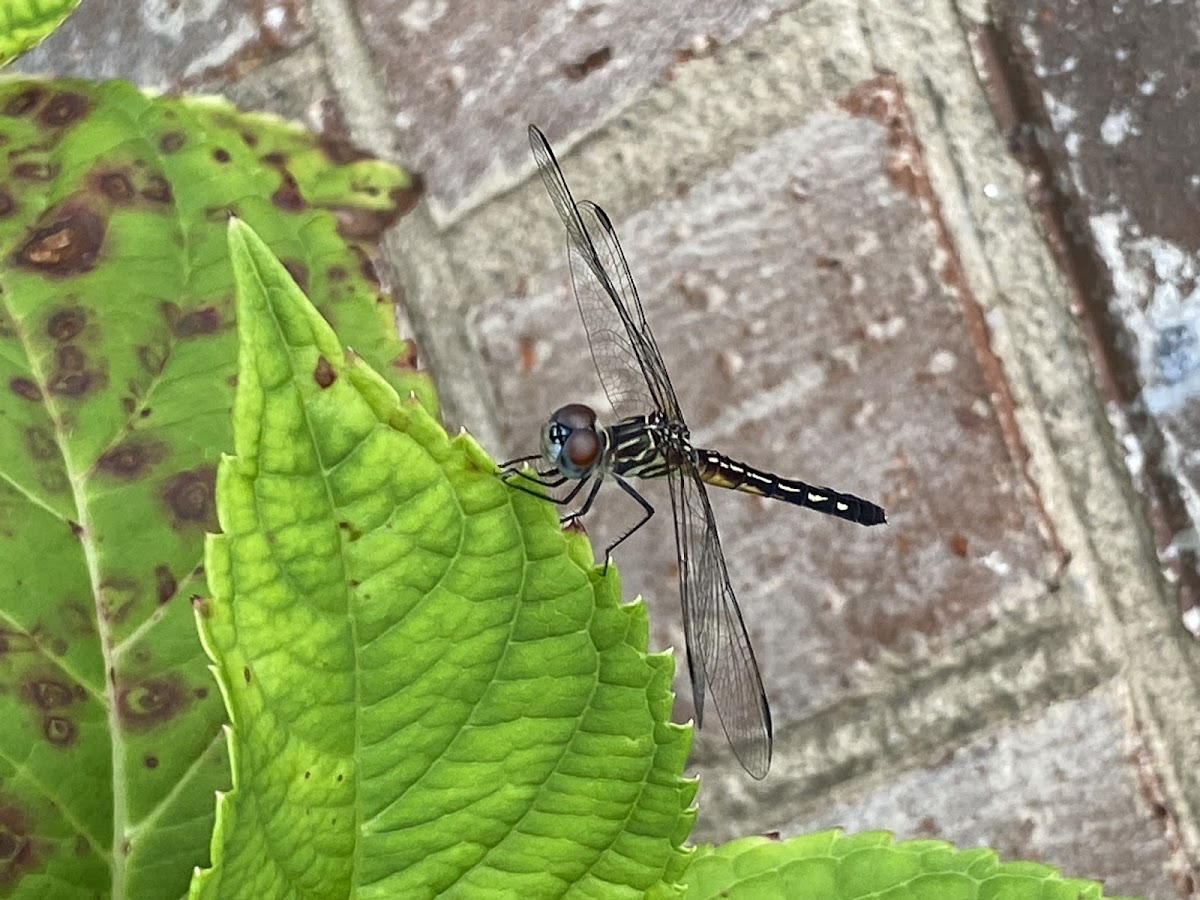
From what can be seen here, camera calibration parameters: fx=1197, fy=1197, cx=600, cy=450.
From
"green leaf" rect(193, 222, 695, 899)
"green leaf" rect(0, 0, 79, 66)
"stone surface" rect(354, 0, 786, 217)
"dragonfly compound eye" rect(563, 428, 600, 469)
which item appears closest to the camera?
"green leaf" rect(193, 222, 695, 899)

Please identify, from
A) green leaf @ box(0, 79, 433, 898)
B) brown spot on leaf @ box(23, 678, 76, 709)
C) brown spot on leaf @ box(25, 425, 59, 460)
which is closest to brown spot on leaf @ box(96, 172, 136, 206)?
green leaf @ box(0, 79, 433, 898)

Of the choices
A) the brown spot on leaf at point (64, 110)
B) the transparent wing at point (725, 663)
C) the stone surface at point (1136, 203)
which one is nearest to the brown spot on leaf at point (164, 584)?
the brown spot on leaf at point (64, 110)

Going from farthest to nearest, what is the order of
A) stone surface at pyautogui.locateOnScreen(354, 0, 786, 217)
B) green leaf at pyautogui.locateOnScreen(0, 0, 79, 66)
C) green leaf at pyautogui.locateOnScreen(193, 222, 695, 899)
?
stone surface at pyautogui.locateOnScreen(354, 0, 786, 217)
green leaf at pyautogui.locateOnScreen(0, 0, 79, 66)
green leaf at pyautogui.locateOnScreen(193, 222, 695, 899)

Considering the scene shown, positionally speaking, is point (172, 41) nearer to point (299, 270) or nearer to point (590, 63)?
point (590, 63)

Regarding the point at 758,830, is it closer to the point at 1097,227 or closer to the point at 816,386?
the point at 816,386

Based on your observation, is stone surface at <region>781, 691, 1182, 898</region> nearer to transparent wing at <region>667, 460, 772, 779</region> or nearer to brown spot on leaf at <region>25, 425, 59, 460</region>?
transparent wing at <region>667, 460, 772, 779</region>

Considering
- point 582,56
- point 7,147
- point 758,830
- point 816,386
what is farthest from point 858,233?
point 7,147

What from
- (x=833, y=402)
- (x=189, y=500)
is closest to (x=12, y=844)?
(x=189, y=500)
